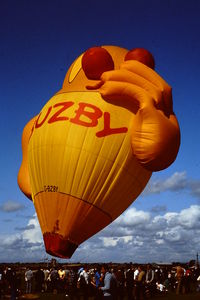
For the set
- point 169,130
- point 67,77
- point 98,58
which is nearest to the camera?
point 169,130

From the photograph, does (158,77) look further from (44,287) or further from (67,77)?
(44,287)

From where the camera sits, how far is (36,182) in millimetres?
14141

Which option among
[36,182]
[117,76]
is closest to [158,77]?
[117,76]

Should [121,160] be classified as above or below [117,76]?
below

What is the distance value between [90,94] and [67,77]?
2028 millimetres

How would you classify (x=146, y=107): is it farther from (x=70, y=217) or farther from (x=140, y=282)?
(x=140, y=282)

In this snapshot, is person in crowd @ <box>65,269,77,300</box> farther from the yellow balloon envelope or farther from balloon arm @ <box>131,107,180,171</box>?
balloon arm @ <box>131,107,180,171</box>

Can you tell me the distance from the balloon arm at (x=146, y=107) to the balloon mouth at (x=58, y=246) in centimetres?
301

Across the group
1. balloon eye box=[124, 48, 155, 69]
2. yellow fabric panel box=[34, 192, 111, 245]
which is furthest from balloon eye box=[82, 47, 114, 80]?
yellow fabric panel box=[34, 192, 111, 245]

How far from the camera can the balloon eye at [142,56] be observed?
1390 centimetres

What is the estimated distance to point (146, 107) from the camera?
42.5 ft

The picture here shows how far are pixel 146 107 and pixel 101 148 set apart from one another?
163 cm

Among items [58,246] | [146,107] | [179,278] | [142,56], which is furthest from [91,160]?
[179,278]

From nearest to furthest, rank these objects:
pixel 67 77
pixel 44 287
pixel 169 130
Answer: pixel 169 130, pixel 67 77, pixel 44 287
